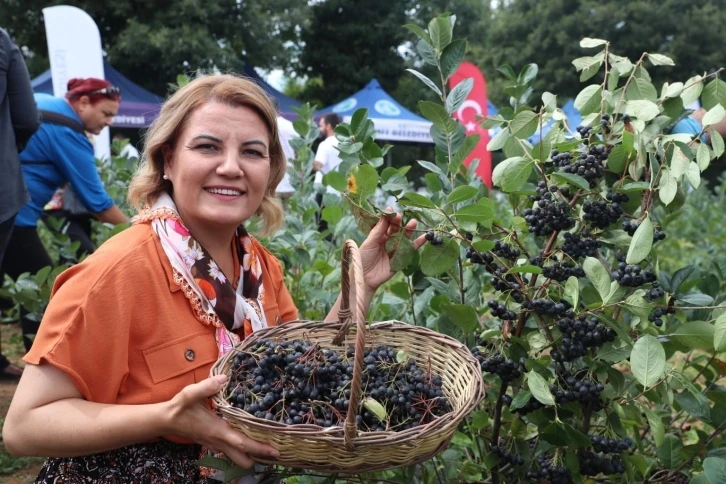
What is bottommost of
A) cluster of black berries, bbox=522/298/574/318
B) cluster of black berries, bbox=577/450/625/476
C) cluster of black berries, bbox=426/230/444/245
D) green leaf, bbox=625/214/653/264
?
cluster of black berries, bbox=577/450/625/476

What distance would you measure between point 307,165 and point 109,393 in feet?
→ 6.91

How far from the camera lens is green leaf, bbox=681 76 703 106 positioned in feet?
5.22

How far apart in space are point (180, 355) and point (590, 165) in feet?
3.26

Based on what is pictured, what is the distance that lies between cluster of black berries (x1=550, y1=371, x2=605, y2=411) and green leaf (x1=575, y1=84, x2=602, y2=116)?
699mm

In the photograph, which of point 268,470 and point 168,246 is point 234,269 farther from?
point 268,470

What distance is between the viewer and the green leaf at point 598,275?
4.40ft

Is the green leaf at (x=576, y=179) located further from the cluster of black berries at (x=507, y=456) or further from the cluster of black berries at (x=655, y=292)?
the cluster of black berries at (x=507, y=456)

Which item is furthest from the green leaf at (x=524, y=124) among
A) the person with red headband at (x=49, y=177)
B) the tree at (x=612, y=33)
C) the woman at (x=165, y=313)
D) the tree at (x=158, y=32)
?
the tree at (x=612, y=33)

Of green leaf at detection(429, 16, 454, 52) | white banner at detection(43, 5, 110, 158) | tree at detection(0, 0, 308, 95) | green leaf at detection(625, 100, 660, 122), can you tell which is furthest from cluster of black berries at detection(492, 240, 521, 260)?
tree at detection(0, 0, 308, 95)

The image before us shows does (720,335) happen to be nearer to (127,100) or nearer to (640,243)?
(640,243)

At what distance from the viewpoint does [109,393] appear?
4.22 feet

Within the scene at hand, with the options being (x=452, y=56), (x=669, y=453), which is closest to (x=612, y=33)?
(x=452, y=56)

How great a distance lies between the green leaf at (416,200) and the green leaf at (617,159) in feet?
1.39

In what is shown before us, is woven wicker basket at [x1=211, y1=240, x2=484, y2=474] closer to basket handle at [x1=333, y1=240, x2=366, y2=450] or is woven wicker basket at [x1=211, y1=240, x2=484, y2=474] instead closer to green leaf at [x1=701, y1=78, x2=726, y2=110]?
basket handle at [x1=333, y1=240, x2=366, y2=450]
